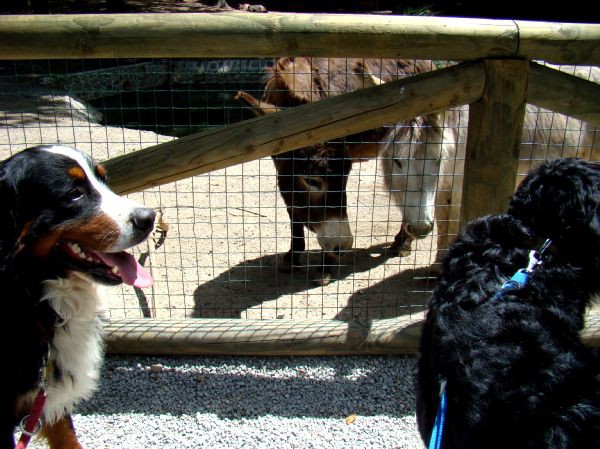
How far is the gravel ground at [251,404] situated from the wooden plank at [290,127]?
1209 millimetres

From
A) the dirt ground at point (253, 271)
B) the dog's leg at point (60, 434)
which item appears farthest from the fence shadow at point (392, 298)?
the dog's leg at point (60, 434)

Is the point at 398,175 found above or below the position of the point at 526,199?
below

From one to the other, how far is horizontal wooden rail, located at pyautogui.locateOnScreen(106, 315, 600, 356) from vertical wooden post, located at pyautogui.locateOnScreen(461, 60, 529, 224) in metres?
0.90

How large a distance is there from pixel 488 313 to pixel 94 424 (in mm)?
2311

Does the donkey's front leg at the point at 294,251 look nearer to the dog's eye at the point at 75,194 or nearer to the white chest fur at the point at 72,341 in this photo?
the white chest fur at the point at 72,341

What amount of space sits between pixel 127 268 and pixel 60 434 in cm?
92

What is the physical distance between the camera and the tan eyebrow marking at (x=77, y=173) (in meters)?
2.47

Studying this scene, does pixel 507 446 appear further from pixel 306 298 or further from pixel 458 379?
pixel 306 298

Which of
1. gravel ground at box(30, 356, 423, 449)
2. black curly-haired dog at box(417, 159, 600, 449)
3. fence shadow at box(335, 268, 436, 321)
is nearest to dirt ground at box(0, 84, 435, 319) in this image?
fence shadow at box(335, 268, 436, 321)

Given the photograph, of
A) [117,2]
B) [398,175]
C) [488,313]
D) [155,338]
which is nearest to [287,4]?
[117,2]

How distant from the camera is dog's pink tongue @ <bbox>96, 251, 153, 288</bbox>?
2.59 m

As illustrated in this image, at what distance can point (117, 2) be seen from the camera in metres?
19.9

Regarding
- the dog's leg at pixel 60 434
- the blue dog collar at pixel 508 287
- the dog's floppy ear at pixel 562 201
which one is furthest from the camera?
the dog's leg at pixel 60 434

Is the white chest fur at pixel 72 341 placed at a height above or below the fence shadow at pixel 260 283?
above
